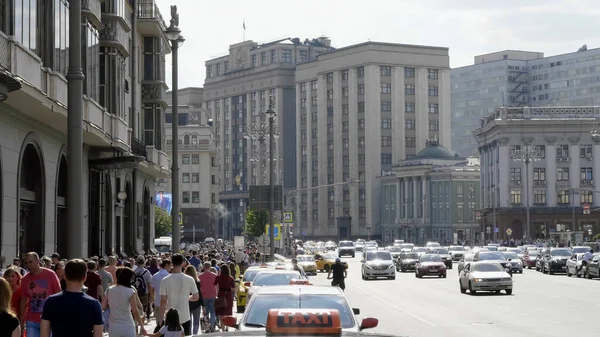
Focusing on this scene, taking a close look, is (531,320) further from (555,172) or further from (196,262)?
(555,172)

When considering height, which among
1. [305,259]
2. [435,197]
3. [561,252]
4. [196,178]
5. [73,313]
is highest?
[196,178]

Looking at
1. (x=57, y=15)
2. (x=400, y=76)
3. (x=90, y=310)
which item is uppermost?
(x=400, y=76)

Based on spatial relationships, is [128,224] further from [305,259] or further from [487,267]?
[305,259]

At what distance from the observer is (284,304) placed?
44.1 feet

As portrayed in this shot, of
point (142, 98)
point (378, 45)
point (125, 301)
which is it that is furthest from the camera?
point (378, 45)

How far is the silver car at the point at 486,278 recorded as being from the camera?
141ft

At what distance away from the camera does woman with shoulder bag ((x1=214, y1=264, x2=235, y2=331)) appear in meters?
22.8

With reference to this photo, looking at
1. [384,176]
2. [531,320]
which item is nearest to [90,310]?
[531,320]

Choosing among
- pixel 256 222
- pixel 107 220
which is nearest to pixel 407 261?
pixel 107 220

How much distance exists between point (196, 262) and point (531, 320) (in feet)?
33.0

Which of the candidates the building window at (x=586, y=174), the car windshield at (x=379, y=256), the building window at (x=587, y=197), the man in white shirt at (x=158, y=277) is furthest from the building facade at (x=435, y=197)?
the man in white shirt at (x=158, y=277)

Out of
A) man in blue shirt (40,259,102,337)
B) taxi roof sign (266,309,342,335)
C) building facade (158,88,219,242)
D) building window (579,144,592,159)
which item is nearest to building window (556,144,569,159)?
building window (579,144,592,159)

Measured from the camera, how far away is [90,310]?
1037cm

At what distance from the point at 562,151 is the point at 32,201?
128791 millimetres
